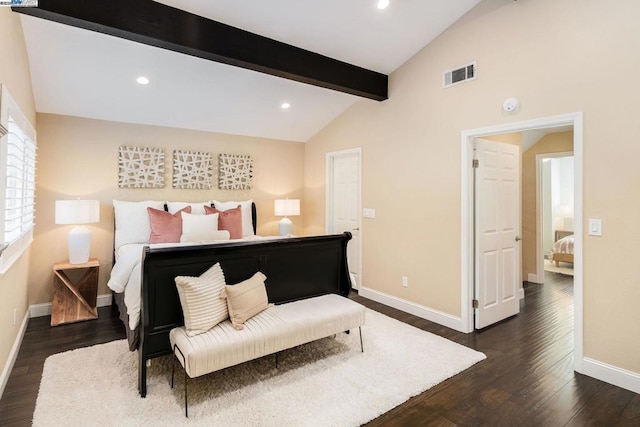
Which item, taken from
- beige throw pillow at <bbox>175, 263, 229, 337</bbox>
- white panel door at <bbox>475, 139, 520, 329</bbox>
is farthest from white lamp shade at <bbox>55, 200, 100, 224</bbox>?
white panel door at <bbox>475, 139, 520, 329</bbox>

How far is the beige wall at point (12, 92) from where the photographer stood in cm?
226

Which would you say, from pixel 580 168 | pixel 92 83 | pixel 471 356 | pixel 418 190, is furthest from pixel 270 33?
pixel 471 356

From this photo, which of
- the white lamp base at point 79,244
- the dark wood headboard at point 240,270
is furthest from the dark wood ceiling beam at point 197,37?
the white lamp base at point 79,244

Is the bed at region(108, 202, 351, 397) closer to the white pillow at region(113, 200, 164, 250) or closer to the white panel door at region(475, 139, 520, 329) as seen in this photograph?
the white pillow at region(113, 200, 164, 250)

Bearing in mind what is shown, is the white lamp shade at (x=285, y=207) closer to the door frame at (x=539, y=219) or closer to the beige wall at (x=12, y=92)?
the beige wall at (x=12, y=92)

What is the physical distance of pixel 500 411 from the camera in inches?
87.1

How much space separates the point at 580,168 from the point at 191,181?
454 cm

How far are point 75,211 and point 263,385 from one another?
2.84 metres

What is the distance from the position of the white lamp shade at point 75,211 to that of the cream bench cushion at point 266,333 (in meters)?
2.12

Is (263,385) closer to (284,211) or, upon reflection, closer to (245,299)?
(245,299)

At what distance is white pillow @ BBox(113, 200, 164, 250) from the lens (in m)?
4.08

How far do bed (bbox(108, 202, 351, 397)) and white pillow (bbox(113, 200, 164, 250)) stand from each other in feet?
0.76

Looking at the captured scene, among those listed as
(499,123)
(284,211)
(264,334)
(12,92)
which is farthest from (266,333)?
(284,211)

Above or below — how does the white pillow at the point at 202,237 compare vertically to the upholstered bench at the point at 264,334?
above
